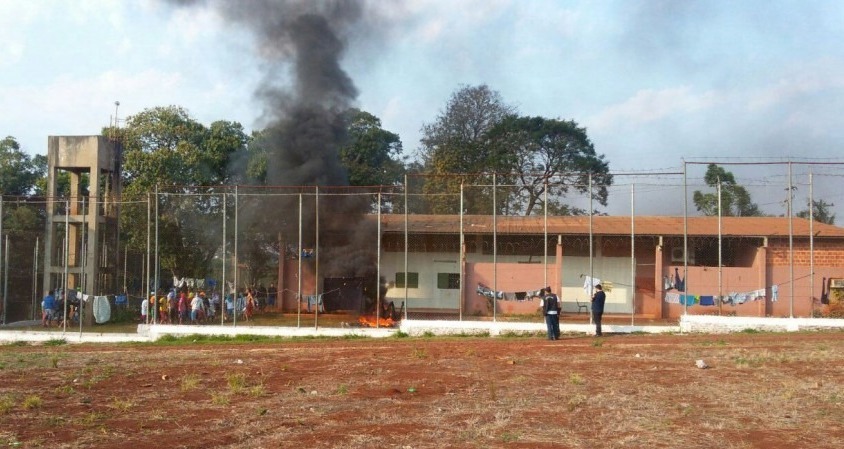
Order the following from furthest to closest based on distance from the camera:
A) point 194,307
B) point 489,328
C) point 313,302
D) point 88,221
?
point 313,302 < point 88,221 < point 194,307 < point 489,328

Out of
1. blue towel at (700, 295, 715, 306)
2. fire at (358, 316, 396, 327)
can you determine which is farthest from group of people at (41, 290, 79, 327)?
blue towel at (700, 295, 715, 306)

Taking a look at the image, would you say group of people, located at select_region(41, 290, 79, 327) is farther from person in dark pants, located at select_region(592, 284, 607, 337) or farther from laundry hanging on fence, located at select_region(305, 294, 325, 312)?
person in dark pants, located at select_region(592, 284, 607, 337)

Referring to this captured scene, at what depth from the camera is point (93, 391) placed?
13.7 metres

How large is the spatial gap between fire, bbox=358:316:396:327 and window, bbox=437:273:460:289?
7260mm

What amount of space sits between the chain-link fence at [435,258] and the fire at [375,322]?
0.30 feet

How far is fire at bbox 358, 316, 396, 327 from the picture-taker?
1092 inches

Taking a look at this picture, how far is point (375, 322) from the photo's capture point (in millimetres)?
28312

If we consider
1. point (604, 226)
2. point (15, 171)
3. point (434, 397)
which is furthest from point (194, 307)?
point (15, 171)

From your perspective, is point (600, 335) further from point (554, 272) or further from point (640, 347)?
point (554, 272)

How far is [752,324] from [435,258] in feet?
48.0

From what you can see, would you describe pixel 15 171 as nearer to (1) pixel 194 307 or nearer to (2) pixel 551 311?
(1) pixel 194 307

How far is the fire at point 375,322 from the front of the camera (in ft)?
91.0

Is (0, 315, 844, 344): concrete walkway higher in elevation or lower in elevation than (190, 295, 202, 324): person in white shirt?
lower

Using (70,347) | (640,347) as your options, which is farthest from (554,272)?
(70,347)
